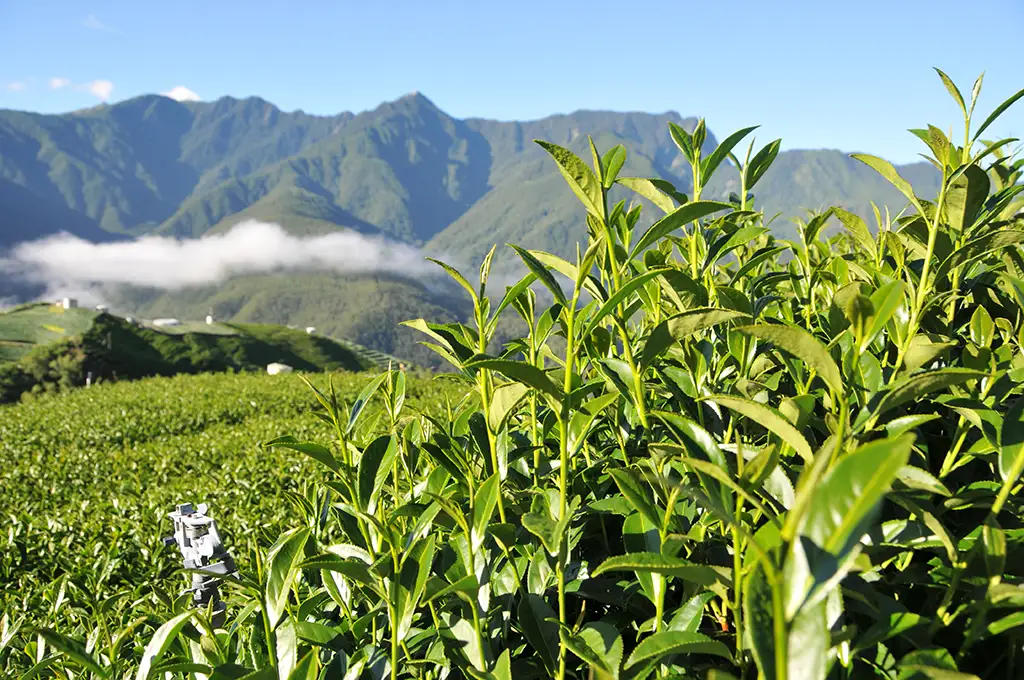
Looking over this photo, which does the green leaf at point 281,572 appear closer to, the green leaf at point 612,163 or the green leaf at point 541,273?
the green leaf at point 541,273

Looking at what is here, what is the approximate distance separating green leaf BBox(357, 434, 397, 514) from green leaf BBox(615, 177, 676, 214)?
629 mm

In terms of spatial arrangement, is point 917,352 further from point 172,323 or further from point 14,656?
point 172,323

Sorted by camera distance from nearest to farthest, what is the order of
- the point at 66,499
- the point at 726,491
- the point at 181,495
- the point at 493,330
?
the point at 726,491
the point at 493,330
the point at 181,495
the point at 66,499

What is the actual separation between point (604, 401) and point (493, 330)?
1.21 feet

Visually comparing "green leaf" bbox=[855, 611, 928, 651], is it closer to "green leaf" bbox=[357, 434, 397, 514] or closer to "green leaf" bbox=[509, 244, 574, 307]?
"green leaf" bbox=[509, 244, 574, 307]

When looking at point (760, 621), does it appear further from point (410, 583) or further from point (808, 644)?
point (410, 583)

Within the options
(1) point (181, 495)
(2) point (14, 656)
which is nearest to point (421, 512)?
(2) point (14, 656)

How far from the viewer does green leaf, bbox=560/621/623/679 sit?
0.73m

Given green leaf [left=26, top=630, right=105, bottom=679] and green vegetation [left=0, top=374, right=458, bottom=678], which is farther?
green vegetation [left=0, top=374, right=458, bottom=678]

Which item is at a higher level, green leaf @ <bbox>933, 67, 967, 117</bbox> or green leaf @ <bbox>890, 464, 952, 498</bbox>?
green leaf @ <bbox>933, 67, 967, 117</bbox>

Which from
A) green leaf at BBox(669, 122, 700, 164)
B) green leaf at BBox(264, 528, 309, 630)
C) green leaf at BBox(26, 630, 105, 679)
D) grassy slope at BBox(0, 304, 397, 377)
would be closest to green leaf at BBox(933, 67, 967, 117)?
green leaf at BBox(669, 122, 700, 164)

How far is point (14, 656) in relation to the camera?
1.85 meters

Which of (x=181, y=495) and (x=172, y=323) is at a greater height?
(x=181, y=495)

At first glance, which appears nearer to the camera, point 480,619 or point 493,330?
point 480,619
